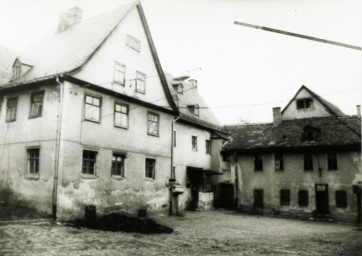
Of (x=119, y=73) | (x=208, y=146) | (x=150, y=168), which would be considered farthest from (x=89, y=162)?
(x=208, y=146)

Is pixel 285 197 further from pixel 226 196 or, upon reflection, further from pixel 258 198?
pixel 226 196

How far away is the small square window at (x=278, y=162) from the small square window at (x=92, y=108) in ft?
53.7

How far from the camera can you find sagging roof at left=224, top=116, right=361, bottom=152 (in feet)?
84.6

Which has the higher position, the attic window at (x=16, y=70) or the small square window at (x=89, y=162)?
the attic window at (x=16, y=70)

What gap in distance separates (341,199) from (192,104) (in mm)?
13510

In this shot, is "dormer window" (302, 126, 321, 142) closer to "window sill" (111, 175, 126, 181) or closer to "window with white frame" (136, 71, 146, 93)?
"window with white frame" (136, 71, 146, 93)

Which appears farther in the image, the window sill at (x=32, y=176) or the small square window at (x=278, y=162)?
the small square window at (x=278, y=162)

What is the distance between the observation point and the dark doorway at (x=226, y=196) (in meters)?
29.9

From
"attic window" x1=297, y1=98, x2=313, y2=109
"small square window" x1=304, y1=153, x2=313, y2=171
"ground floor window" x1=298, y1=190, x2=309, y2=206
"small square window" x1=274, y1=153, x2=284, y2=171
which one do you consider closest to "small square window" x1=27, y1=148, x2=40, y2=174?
"small square window" x1=274, y1=153, x2=284, y2=171

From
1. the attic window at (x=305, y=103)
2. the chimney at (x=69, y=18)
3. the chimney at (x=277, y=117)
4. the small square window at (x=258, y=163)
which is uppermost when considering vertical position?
the chimney at (x=69, y=18)

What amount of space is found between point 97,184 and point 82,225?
2657 millimetres

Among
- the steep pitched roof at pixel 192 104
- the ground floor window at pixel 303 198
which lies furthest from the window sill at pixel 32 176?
the ground floor window at pixel 303 198

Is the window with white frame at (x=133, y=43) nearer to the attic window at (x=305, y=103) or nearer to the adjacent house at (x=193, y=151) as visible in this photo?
the adjacent house at (x=193, y=151)

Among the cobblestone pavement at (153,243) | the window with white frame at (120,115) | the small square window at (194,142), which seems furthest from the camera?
the small square window at (194,142)
